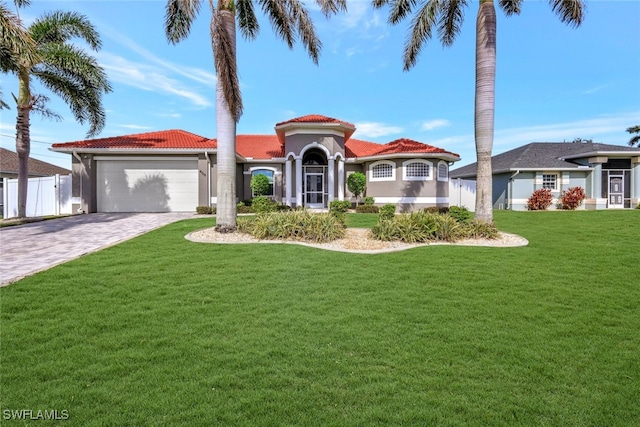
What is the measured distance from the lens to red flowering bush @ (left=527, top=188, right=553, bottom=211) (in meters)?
22.9

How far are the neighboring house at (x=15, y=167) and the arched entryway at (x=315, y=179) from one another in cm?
1894

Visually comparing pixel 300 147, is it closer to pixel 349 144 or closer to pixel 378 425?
pixel 349 144

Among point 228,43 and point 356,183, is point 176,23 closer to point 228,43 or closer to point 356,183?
point 228,43

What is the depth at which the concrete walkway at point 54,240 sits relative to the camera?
7133 mm

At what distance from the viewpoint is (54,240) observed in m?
10.2

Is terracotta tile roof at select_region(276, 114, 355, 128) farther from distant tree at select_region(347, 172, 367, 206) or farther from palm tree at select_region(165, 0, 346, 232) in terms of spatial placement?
palm tree at select_region(165, 0, 346, 232)

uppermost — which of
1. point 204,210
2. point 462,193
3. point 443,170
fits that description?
point 443,170

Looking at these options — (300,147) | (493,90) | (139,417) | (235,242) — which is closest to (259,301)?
(139,417)

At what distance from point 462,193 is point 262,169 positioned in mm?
13870

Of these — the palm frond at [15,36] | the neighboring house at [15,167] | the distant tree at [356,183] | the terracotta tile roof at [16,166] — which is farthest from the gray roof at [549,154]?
the terracotta tile roof at [16,166]

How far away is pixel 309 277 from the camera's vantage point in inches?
257

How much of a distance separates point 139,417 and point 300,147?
59.8 ft

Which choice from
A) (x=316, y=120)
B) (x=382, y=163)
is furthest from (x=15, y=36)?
(x=382, y=163)

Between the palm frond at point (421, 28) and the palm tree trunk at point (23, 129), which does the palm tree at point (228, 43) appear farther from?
the palm tree trunk at point (23, 129)
